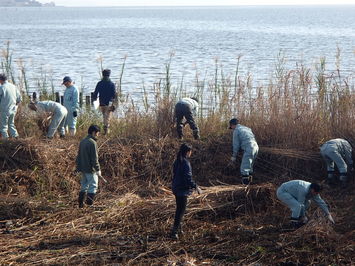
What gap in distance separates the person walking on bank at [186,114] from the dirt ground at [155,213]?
1.23 ft

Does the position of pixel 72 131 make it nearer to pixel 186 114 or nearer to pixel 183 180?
pixel 186 114

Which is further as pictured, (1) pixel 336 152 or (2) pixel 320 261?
(1) pixel 336 152

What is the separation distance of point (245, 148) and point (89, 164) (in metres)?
3.02

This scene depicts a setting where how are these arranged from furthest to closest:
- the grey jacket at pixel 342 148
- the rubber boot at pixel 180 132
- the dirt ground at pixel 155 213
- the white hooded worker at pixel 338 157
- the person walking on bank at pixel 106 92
Result: the person walking on bank at pixel 106 92
the rubber boot at pixel 180 132
the grey jacket at pixel 342 148
the white hooded worker at pixel 338 157
the dirt ground at pixel 155 213

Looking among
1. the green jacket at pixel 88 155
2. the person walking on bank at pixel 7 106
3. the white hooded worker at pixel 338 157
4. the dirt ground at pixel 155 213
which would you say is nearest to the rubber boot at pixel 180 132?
the dirt ground at pixel 155 213

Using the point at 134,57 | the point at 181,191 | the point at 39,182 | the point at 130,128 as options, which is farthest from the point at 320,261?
the point at 134,57

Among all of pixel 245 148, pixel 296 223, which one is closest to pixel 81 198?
pixel 245 148

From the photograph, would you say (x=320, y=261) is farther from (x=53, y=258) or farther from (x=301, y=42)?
(x=301, y=42)

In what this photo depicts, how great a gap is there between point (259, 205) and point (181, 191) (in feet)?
6.64

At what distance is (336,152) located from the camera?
1182cm

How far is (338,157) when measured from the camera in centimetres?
1180

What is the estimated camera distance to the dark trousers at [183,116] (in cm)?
1324

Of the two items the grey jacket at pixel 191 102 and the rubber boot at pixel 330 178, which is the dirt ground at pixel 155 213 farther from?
the grey jacket at pixel 191 102

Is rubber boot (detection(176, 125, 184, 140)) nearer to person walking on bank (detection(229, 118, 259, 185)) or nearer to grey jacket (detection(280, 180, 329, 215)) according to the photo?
person walking on bank (detection(229, 118, 259, 185))
